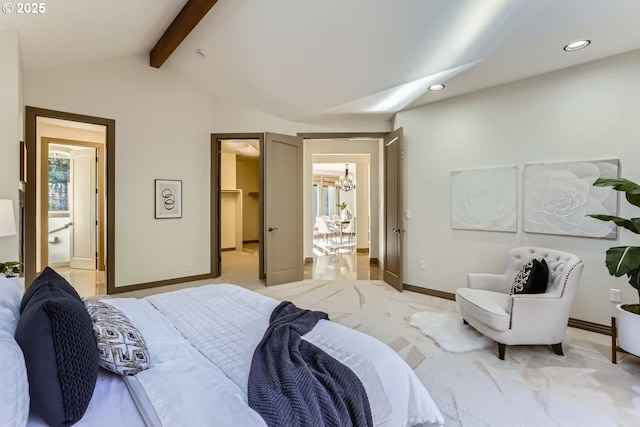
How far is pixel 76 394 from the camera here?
3.44 feet

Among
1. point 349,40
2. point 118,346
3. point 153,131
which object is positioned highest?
point 349,40

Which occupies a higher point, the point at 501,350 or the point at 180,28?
the point at 180,28

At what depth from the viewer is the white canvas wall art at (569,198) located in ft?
10.2

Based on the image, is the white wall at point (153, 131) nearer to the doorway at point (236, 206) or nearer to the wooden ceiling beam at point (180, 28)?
the doorway at point (236, 206)

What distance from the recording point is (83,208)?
6109 millimetres

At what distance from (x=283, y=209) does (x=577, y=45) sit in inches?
158

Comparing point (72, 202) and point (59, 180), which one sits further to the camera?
point (59, 180)

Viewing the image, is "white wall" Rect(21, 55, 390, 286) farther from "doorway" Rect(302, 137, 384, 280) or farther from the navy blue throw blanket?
the navy blue throw blanket

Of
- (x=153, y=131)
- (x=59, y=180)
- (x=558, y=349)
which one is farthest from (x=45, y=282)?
(x=59, y=180)

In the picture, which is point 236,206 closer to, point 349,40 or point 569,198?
point 349,40

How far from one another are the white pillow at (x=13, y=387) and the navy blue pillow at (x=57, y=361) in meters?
0.05

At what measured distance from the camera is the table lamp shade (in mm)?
2547

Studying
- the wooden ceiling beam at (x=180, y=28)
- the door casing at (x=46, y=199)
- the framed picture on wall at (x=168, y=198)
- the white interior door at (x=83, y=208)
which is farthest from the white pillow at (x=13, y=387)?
the white interior door at (x=83, y=208)

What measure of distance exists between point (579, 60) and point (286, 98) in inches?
134
